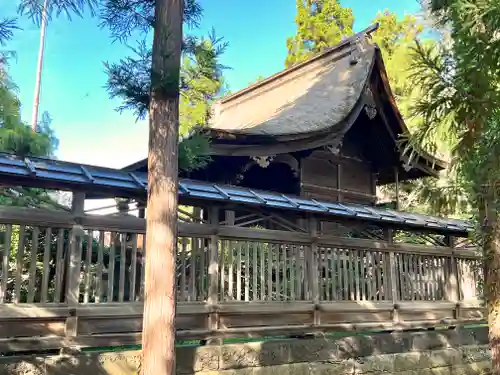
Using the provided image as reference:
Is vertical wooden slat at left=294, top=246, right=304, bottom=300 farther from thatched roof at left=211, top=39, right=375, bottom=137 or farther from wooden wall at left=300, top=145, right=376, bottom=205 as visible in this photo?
wooden wall at left=300, top=145, right=376, bottom=205

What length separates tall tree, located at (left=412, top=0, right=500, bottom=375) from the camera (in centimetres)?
589

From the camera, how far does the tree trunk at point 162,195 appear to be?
457 centimetres

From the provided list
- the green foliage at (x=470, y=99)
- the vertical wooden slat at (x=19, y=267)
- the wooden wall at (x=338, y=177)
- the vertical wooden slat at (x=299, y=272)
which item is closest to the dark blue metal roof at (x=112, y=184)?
the vertical wooden slat at (x=19, y=267)

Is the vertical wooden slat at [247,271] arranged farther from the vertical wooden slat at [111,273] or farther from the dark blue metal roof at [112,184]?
the vertical wooden slat at [111,273]

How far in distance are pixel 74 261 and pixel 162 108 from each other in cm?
205

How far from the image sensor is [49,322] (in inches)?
207

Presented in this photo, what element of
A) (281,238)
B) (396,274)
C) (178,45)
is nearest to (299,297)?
(281,238)

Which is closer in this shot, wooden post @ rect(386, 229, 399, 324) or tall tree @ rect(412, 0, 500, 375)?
→ tall tree @ rect(412, 0, 500, 375)

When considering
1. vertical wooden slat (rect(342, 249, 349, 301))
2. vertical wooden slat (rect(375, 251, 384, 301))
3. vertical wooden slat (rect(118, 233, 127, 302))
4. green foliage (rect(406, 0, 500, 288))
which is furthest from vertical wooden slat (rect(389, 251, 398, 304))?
vertical wooden slat (rect(118, 233, 127, 302))

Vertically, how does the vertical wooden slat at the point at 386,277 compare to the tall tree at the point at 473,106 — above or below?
below

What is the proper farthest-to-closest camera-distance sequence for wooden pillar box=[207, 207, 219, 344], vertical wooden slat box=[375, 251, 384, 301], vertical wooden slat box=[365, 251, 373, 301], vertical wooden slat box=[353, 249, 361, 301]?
vertical wooden slat box=[375, 251, 384, 301], vertical wooden slat box=[365, 251, 373, 301], vertical wooden slat box=[353, 249, 361, 301], wooden pillar box=[207, 207, 219, 344]

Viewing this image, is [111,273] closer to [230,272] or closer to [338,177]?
[230,272]

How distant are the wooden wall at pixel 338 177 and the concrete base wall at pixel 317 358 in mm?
3925

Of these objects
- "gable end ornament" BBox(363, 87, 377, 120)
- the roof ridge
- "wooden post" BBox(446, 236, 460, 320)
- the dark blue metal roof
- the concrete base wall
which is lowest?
the concrete base wall
